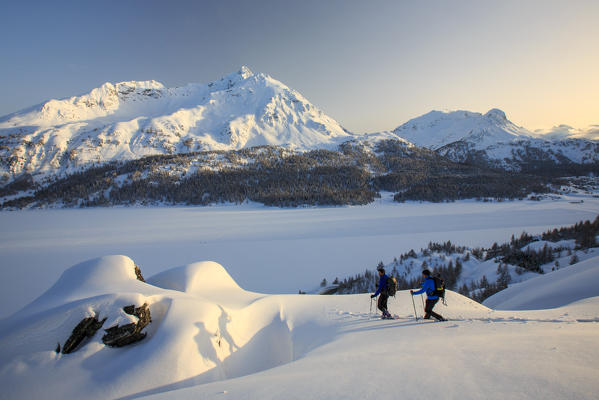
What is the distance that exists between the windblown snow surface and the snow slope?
1.61m

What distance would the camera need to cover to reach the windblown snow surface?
339 cm

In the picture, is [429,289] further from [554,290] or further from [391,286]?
[554,290]

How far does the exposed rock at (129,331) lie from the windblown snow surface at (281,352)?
15 cm

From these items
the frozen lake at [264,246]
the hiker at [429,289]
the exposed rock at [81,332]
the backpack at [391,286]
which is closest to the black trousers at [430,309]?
the hiker at [429,289]

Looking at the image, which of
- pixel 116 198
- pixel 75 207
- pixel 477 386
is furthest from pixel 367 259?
pixel 75 207

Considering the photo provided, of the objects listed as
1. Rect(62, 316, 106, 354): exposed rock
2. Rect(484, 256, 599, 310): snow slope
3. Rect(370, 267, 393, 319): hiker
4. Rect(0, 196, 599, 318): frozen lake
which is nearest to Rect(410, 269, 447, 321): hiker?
Rect(370, 267, 393, 319): hiker

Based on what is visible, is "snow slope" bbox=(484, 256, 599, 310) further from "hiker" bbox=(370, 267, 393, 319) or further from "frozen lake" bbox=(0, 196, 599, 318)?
"frozen lake" bbox=(0, 196, 599, 318)

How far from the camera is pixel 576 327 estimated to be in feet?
18.2

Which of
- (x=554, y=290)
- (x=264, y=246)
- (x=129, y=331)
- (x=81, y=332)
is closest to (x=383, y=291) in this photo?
(x=129, y=331)

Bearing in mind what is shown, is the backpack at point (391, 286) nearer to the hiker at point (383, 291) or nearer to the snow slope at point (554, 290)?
the hiker at point (383, 291)

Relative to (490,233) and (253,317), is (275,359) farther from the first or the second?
(490,233)

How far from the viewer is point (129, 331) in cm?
545

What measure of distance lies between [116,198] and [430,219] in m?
116

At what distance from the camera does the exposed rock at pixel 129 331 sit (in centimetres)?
532
